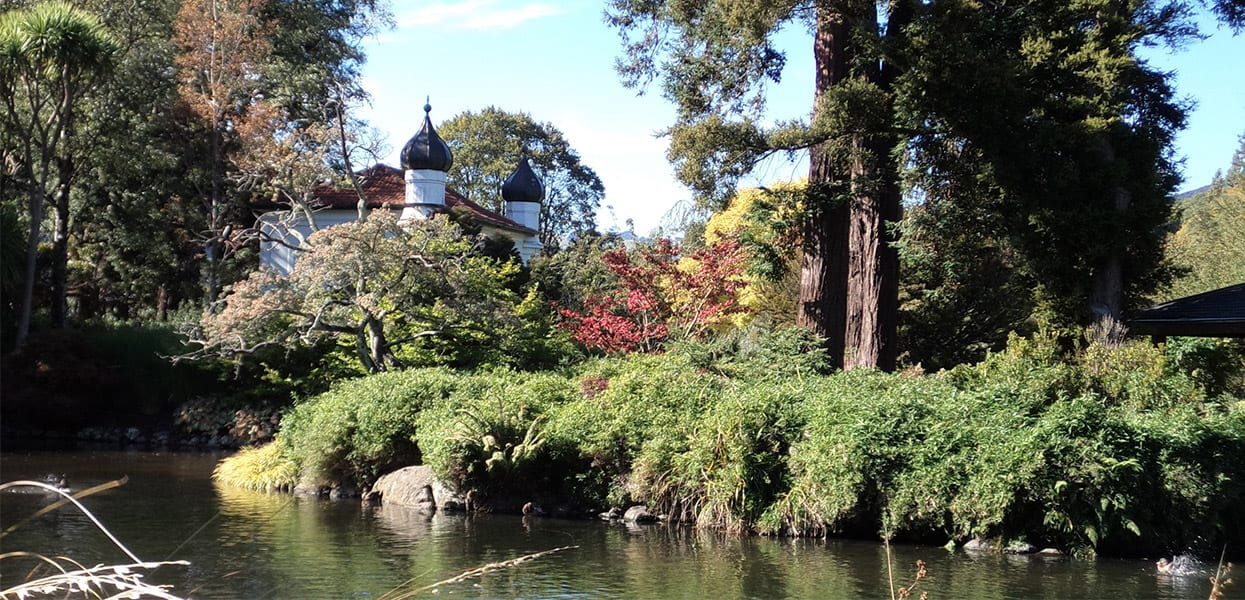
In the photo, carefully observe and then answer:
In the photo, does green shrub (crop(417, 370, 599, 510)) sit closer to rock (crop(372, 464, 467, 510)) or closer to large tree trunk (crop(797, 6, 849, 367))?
rock (crop(372, 464, 467, 510))

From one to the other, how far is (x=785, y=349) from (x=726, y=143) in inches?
118

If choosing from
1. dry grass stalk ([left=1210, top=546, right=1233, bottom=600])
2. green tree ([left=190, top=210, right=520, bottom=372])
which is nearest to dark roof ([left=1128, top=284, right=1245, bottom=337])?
dry grass stalk ([left=1210, top=546, right=1233, bottom=600])

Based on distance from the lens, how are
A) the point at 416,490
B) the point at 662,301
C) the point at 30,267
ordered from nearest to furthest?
the point at 416,490 < the point at 662,301 < the point at 30,267

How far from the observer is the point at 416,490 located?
14.0 metres

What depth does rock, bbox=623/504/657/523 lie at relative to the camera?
12.8 metres

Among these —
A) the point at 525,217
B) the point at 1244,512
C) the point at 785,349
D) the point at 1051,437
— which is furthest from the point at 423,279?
the point at 525,217

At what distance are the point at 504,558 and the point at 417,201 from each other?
18772mm

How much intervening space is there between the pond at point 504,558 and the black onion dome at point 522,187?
2070cm

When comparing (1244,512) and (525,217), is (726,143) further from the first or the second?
(525,217)

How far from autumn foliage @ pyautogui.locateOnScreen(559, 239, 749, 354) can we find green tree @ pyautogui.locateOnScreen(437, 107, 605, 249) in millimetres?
25451

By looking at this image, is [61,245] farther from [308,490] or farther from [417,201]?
[308,490]

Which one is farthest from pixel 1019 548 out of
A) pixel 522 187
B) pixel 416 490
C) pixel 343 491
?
pixel 522 187

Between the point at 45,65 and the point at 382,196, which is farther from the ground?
the point at 45,65

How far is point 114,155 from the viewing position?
86.7 feet
